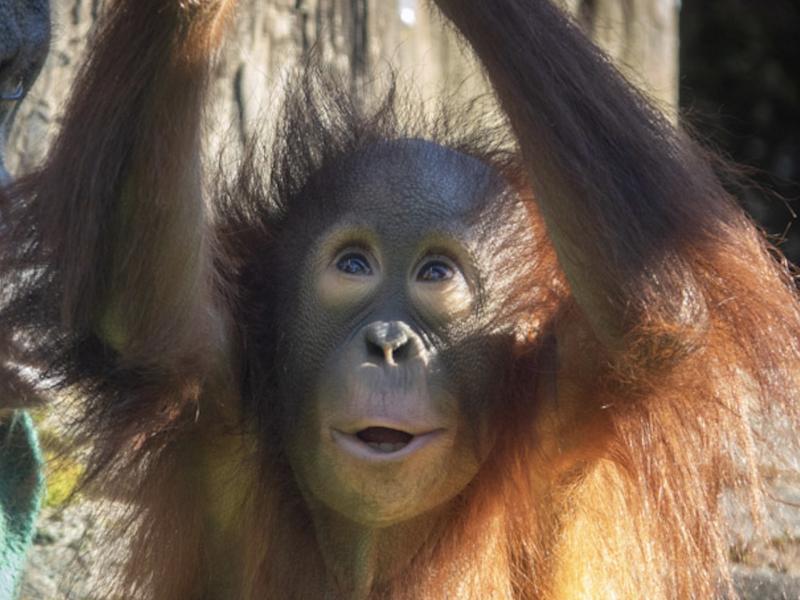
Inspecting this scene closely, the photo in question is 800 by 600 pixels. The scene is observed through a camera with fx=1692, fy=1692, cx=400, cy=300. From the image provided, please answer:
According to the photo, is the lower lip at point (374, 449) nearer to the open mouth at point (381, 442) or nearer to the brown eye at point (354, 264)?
the open mouth at point (381, 442)

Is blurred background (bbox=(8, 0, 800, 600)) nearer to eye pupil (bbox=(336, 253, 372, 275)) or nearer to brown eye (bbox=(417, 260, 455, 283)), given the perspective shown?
eye pupil (bbox=(336, 253, 372, 275))

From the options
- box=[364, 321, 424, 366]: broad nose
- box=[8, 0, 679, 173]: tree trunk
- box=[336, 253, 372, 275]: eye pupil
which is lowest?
box=[364, 321, 424, 366]: broad nose

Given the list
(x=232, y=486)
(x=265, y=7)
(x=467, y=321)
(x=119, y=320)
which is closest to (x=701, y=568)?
(x=467, y=321)

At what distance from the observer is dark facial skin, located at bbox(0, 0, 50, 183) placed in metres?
2.98

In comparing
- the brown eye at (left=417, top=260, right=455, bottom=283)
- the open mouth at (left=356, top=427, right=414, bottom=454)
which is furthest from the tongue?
the brown eye at (left=417, top=260, right=455, bottom=283)

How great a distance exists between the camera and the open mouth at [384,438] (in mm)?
2895

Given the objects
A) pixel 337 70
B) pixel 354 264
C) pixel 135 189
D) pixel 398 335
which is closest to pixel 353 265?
pixel 354 264

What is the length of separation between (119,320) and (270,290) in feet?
1.45

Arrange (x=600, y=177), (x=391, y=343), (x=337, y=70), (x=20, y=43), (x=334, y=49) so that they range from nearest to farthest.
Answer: (x=600, y=177) < (x=391, y=343) < (x=20, y=43) < (x=337, y=70) < (x=334, y=49)

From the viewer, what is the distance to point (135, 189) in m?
2.70

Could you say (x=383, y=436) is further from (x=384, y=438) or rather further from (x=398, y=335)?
(x=398, y=335)

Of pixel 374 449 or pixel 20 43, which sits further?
pixel 20 43

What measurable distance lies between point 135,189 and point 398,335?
51 cm

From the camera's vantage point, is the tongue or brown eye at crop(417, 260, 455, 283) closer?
the tongue
